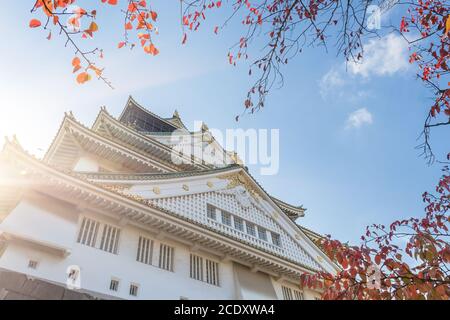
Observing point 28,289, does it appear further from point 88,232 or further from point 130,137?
point 130,137

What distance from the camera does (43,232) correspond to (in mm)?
9789

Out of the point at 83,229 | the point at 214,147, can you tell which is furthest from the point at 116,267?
the point at 214,147

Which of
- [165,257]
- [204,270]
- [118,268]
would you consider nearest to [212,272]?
[204,270]

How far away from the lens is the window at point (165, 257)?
12.4m

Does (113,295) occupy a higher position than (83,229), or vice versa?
(83,229)

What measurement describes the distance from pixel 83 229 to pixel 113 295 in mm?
2567

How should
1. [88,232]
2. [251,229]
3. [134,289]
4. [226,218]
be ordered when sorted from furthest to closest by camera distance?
[251,229] → [226,218] → [88,232] → [134,289]

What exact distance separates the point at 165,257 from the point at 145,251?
2.88ft

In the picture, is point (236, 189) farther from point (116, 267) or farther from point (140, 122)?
point (140, 122)

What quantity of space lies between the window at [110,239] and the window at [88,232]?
0.29m

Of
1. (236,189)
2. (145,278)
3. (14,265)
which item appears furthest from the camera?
(236,189)

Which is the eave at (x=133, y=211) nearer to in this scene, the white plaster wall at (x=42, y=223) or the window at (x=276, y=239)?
the white plaster wall at (x=42, y=223)

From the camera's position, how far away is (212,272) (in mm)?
13578
